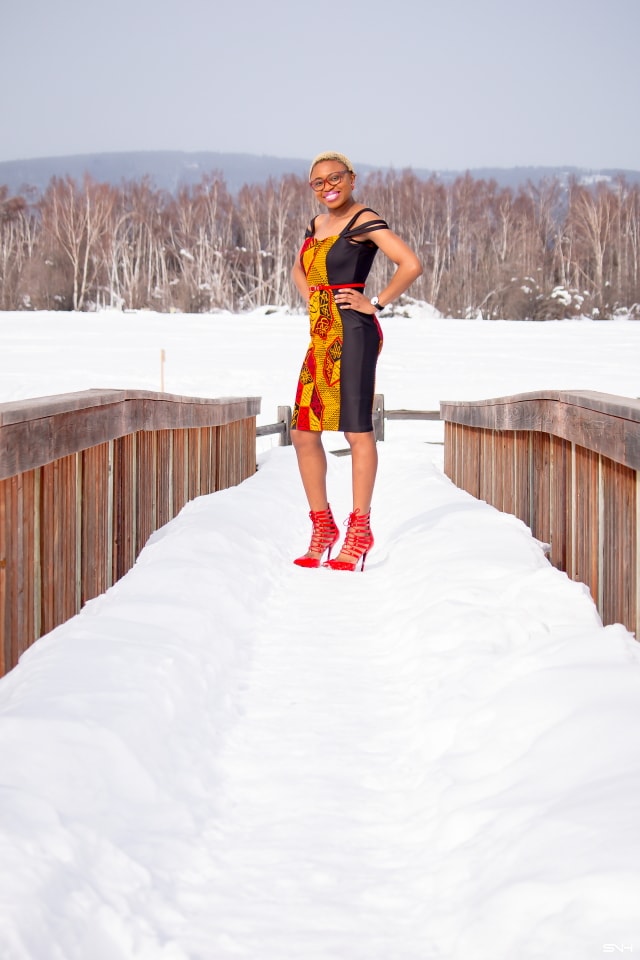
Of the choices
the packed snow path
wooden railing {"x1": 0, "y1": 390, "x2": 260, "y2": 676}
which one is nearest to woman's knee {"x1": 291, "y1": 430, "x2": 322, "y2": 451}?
wooden railing {"x1": 0, "y1": 390, "x2": 260, "y2": 676}

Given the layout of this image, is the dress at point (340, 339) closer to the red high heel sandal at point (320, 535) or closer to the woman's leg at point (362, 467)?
the woman's leg at point (362, 467)

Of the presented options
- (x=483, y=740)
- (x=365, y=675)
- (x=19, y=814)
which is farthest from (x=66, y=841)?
(x=365, y=675)

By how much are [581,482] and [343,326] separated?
135 centimetres

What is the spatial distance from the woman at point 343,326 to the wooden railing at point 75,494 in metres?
0.81

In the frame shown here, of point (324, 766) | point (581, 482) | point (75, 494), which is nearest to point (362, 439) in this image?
point (581, 482)

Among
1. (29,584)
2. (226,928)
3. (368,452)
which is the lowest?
(226,928)

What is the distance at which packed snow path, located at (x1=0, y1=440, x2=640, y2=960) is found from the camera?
5.23 feet

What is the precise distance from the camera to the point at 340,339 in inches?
178

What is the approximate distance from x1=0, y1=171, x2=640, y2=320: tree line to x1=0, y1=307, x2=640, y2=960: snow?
48.2 meters

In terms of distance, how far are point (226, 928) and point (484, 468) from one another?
569 cm

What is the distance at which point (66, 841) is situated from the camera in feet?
5.67

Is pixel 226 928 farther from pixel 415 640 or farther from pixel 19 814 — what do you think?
pixel 415 640

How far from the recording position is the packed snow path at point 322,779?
159cm

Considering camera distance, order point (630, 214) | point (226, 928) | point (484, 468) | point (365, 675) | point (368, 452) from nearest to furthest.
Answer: point (226, 928) < point (365, 675) < point (368, 452) < point (484, 468) < point (630, 214)
